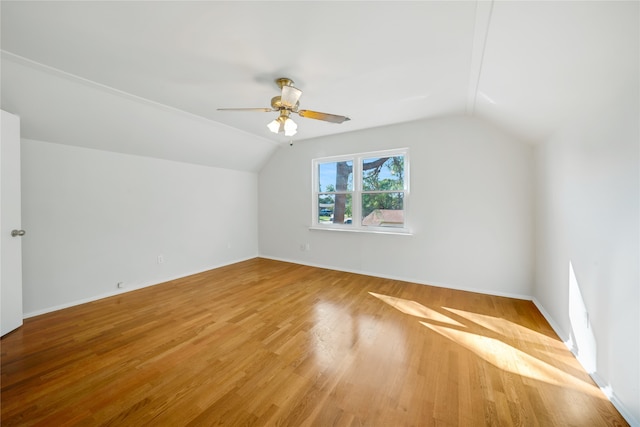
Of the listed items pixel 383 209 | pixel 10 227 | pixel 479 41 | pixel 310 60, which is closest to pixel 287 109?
pixel 310 60

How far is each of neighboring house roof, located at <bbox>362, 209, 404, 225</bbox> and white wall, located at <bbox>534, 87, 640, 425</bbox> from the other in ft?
5.87

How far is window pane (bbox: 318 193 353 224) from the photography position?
14.1 feet

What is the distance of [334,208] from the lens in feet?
14.6

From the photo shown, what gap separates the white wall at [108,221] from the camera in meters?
2.57

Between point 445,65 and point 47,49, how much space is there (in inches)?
125

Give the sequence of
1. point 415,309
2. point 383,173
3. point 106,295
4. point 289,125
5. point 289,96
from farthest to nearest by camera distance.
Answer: point 383,173 → point 106,295 → point 415,309 → point 289,125 → point 289,96

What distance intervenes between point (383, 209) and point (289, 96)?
2.48 meters

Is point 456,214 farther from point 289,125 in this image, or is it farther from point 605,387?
point 289,125

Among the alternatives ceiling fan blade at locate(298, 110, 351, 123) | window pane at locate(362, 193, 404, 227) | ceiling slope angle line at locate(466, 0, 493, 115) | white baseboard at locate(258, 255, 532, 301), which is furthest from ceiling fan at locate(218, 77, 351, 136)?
white baseboard at locate(258, 255, 532, 301)

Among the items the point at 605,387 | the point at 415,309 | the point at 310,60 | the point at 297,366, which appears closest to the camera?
the point at 605,387

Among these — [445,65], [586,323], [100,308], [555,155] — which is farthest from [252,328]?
[555,155]

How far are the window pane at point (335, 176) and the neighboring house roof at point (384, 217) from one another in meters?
0.62

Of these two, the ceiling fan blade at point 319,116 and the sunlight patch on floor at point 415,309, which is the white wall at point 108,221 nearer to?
the ceiling fan blade at point 319,116

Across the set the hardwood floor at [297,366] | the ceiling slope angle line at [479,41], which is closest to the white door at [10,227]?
the hardwood floor at [297,366]
